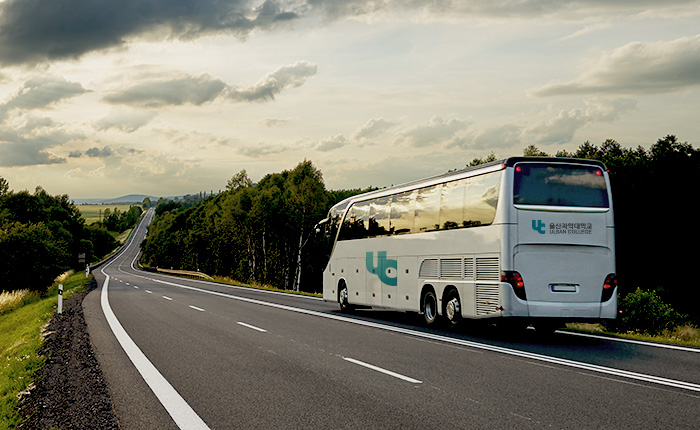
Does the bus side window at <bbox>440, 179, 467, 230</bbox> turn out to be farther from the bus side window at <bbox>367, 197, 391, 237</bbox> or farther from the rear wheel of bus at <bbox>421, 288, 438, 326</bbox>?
the bus side window at <bbox>367, 197, 391, 237</bbox>

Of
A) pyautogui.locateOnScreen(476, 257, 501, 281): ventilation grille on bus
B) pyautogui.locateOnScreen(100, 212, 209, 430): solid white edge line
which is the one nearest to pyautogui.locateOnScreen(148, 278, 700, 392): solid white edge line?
pyautogui.locateOnScreen(476, 257, 501, 281): ventilation grille on bus

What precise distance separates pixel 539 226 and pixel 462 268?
7.14 feet

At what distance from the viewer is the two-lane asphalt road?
6.17m

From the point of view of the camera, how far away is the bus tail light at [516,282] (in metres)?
12.4

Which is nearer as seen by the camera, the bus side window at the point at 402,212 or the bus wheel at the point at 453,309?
the bus wheel at the point at 453,309

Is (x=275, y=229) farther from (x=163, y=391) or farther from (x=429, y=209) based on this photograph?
(x=163, y=391)

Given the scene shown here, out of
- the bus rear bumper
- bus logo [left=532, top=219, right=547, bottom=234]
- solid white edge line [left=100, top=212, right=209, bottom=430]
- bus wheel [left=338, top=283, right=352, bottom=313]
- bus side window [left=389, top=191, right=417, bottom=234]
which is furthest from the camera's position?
bus wheel [left=338, top=283, right=352, bottom=313]

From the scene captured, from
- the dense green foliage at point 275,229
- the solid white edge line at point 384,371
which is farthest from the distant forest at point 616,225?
the solid white edge line at point 384,371

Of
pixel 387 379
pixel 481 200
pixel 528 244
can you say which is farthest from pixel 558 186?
pixel 387 379

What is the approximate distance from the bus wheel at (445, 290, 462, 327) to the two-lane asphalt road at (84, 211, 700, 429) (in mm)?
345

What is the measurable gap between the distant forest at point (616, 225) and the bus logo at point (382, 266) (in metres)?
4.44

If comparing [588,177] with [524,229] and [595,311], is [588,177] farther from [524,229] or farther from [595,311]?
[595,311]

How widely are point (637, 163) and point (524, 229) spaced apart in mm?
38502

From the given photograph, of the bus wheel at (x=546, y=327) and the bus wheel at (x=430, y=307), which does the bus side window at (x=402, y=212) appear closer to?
the bus wheel at (x=430, y=307)
